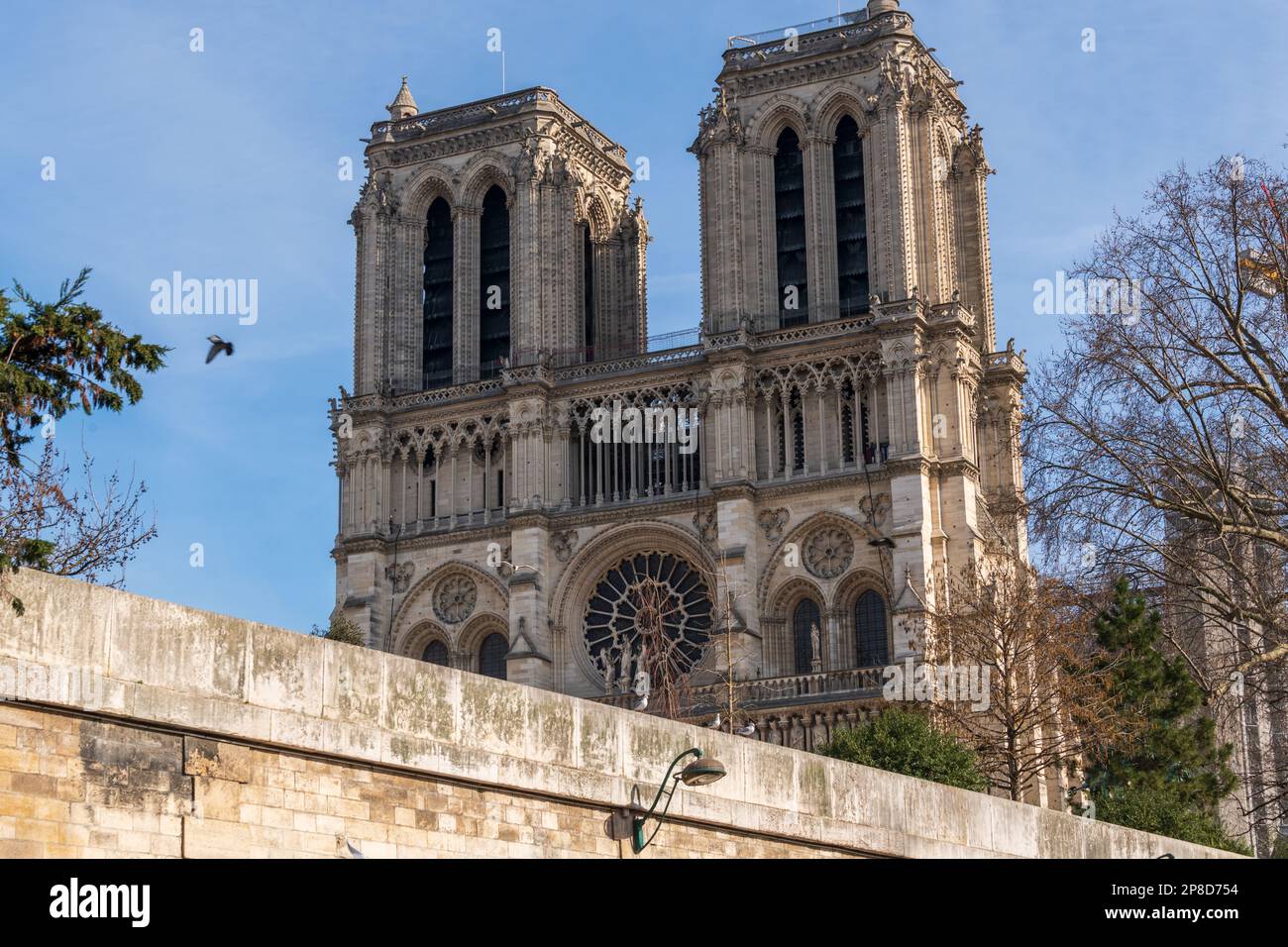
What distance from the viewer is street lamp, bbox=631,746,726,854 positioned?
60.3ft

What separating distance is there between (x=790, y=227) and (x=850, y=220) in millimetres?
1650

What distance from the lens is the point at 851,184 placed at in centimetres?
5647

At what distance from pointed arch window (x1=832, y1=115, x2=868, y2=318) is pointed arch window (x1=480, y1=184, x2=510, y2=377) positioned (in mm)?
9898

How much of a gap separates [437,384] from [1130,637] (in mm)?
22036

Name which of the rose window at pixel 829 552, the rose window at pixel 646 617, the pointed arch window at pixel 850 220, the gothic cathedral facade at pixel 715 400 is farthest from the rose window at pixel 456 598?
the pointed arch window at pixel 850 220

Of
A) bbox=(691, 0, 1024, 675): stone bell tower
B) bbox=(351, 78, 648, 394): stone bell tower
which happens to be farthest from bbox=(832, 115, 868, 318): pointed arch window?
bbox=(351, 78, 648, 394): stone bell tower

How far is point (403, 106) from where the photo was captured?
210ft

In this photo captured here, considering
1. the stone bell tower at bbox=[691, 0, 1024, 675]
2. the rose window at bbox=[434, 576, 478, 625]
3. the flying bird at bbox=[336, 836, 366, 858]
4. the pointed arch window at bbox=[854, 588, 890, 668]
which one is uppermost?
the stone bell tower at bbox=[691, 0, 1024, 675]

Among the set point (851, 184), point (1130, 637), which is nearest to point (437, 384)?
point (851, 184)

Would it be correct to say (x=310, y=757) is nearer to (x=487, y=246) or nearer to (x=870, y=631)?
(x=870, y=631)

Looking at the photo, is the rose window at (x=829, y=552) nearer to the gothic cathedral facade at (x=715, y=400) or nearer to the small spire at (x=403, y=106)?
the gothic cathedral facade at (x=715, y=400)

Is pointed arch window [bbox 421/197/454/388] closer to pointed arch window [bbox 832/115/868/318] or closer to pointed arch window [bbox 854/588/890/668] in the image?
pointed arch window [bbox 832/115/868/318]

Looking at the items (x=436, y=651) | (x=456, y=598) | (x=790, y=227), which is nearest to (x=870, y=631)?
(x=790, y=227)
